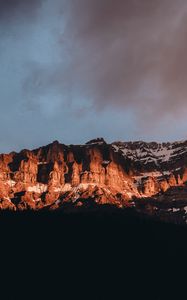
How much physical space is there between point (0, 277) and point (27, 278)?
8.23 metres

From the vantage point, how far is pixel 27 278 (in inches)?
7234

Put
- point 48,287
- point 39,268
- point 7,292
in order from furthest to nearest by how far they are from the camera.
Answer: point 39,268, point 48,287, point 7,292

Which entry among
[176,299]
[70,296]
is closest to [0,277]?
[70,296]

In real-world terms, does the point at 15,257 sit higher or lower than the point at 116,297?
higher

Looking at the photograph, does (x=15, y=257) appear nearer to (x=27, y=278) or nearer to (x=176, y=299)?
(x=27, y=278)

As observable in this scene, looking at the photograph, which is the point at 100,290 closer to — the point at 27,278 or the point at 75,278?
the point at 75,278

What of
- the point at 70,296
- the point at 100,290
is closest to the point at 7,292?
the point at 70,296

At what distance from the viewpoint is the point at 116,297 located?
190375 mm

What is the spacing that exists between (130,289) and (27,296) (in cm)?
3883

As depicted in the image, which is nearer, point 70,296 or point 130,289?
point 70,296

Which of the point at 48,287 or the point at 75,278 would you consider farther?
the point at 75,278

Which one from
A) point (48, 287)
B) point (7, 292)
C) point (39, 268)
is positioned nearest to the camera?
point (7, 292)

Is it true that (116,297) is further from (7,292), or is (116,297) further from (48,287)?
(7,292)

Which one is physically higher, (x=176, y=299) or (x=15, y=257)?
(x=15, y=257)
